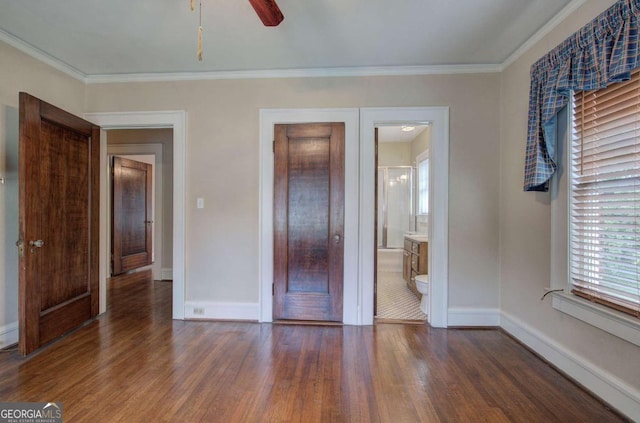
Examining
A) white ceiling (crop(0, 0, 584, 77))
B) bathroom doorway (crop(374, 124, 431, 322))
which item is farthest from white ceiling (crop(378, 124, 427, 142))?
white ceiling (crop(0, 0, 584, 77))

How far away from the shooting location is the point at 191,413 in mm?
1702

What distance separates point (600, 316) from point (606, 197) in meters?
0.75

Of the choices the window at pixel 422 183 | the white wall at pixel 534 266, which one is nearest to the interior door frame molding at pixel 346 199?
the white wall at pixel 534 266

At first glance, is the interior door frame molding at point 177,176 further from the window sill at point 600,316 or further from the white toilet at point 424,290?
the window sill at point 600,316

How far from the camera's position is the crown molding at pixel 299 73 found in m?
2.95

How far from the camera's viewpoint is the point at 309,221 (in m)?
3.06

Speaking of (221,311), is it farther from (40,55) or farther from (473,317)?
(40,55)

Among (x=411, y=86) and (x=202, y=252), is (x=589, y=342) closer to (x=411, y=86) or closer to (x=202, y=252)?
(x=411, y=86)

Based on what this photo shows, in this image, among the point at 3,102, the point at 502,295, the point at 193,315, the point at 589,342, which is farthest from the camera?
the point at 193,315

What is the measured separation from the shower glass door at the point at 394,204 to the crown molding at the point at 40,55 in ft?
15.8

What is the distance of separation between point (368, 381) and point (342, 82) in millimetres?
2701

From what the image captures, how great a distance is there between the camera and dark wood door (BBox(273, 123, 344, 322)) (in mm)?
3021

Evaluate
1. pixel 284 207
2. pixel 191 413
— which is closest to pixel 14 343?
pixel 191 413

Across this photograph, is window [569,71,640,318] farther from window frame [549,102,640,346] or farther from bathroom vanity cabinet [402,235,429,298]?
bathroom vanity cabinet [402,235,429,298]
